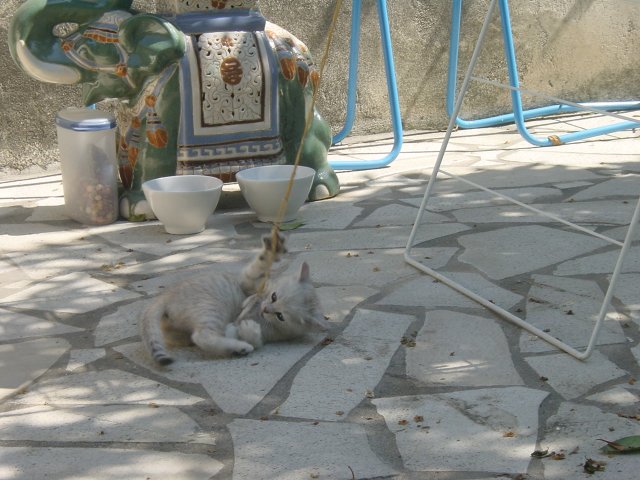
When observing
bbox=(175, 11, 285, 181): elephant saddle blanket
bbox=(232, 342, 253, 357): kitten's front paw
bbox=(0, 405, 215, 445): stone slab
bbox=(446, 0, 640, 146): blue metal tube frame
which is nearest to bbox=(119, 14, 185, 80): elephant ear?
bbox=(175, 11, 285, 181): elephant saddle blanket

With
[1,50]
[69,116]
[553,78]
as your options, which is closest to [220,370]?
[69,116]

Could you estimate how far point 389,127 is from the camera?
735cm

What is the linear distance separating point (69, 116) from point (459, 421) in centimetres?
301

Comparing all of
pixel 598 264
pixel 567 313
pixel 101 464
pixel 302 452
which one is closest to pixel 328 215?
pixel 598 264

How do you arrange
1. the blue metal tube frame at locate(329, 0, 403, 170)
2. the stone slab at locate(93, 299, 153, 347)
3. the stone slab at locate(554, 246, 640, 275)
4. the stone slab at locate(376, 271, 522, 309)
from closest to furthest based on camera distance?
the stone slab at locate(93, 299, 153, 347) → the stone slab at locate(376, 271, 522, 309) → the stone slab at locate(554, 246, 640, 275) → the blue metal tube frame at locate(329, 0, 403, 170)

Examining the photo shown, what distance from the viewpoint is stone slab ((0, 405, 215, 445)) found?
288 centimetres

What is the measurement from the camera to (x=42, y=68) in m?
4.92

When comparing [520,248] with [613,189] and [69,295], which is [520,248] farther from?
[69,295]

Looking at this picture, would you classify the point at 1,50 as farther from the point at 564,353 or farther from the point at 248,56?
the point at 564,353

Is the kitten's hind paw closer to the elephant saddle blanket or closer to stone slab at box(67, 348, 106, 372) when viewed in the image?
stone slab at box(67, 348, 106, 372)

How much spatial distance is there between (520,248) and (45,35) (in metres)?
2.61

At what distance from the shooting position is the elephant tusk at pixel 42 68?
4.89 metres

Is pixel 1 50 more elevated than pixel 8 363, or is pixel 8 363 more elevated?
pixel 1 50

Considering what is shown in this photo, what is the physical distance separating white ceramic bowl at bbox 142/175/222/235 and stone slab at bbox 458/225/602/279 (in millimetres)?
1292
